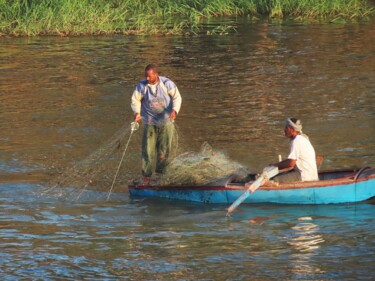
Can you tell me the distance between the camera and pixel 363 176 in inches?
454

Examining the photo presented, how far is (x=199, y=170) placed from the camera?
12.4 meters

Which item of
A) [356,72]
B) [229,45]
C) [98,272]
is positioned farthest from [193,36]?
[98,272]

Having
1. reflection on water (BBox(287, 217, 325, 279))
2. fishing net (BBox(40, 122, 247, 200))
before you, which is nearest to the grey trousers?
fishing net (BBox(40, 122, 247, 200))

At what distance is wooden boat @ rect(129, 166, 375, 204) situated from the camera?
37.9ft

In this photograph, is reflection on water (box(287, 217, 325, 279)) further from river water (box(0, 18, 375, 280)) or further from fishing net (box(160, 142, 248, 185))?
fishing net (box(160, 142, 248, 185))

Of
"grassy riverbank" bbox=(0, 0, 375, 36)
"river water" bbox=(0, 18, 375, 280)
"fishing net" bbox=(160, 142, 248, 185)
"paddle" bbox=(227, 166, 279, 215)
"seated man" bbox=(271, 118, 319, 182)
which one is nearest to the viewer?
"river water" bbox=(0, 18, 375, 280)

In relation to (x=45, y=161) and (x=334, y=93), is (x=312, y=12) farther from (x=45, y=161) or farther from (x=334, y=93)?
(x=45, y=161)

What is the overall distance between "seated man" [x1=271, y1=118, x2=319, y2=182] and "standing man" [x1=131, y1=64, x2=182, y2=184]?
1599mm

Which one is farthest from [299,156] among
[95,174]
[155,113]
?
[95,174]

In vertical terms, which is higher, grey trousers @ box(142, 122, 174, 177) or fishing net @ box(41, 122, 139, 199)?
grey trousers @ box(142, 122, 174, 177)

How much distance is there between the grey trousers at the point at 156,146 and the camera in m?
12.6

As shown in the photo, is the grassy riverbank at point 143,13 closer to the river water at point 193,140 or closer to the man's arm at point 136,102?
the river water at point 193,140

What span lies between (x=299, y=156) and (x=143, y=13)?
1696 centimetres

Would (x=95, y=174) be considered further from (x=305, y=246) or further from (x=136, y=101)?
(x=305, y=246)
